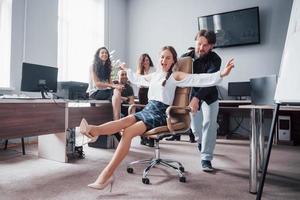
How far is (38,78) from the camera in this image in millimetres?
2354

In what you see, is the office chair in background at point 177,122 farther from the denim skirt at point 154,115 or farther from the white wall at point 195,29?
the white wall at point 195,29

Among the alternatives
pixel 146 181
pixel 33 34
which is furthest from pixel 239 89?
pixel 33 34

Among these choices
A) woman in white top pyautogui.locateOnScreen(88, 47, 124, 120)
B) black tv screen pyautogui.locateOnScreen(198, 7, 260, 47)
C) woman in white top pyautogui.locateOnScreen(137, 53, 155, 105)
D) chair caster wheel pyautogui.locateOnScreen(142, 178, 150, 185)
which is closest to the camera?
chair caster wheel pyautogui.locateOnScreen(142, 178, 150, 185)

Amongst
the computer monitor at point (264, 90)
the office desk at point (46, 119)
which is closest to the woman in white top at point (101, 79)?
the office desk at point (46, 119)

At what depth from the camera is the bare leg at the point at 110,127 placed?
5.51ft

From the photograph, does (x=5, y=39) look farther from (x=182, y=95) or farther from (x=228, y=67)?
(x=228, y=67)

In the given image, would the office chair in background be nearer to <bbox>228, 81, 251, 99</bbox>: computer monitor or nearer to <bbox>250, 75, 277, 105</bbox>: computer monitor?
<bbox>250, 75, 277, 105</bbox>: computer monitor

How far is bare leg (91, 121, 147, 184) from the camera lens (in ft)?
5.35

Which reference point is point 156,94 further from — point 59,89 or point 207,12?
point 207,12

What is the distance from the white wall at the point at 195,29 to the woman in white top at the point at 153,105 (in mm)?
2944

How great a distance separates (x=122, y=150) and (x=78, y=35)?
13.2ft

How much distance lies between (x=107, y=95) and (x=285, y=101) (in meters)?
2.45

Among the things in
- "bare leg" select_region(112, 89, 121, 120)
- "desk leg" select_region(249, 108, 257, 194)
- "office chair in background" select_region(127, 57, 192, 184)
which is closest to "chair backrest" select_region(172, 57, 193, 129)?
"office chair in background" select_region(127, 57, 192, 184)

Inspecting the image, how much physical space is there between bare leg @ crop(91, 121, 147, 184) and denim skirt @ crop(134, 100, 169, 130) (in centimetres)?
6
